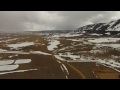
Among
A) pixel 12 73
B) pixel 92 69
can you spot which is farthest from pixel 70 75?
pixel 12 73

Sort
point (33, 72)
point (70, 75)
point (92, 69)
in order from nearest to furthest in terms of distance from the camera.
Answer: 1. point (70, 75)
2. point (33, 72)
3. point (92, 69)
